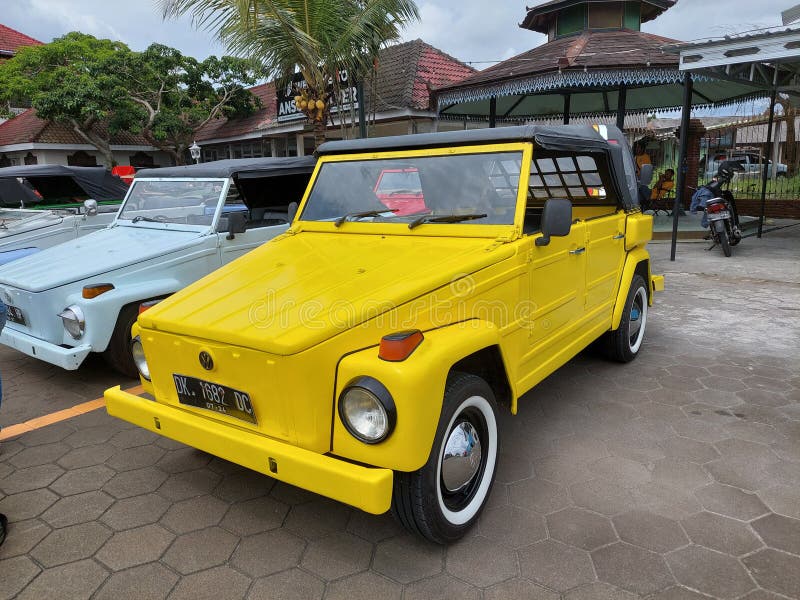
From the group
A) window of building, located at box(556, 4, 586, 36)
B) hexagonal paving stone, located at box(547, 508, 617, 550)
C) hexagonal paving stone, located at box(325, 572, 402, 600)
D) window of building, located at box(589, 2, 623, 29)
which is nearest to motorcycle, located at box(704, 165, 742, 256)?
window of building, located at box(589, 2, 623, 29)

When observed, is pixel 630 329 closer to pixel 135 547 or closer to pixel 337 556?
pixel 337 556

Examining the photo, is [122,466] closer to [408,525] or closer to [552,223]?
[408,525]

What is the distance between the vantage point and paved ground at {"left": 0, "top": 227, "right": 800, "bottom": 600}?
2.40m

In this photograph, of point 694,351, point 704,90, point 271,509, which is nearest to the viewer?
point 271,509

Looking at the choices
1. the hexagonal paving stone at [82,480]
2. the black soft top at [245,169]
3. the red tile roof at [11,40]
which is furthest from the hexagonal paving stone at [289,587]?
the red tile roof at [11,40]

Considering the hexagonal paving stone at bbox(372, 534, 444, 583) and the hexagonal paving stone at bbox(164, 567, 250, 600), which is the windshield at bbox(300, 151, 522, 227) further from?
the hexagonal paving stone at bbox(164, 567, 250, 600)

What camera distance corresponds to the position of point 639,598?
2.28m

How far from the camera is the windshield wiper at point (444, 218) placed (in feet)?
10.6

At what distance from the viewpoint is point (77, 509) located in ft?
9.76

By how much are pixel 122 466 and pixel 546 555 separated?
2.47 m

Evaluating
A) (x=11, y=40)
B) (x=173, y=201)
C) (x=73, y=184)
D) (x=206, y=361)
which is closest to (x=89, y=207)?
(x=173, y=201)

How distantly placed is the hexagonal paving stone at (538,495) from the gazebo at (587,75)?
7068 millimetres

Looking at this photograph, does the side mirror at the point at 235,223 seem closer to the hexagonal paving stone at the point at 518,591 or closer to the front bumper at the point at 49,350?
the front bumper at the point at 49,350

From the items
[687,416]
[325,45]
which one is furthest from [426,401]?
[325,45]
